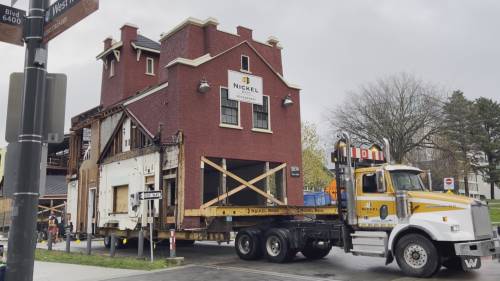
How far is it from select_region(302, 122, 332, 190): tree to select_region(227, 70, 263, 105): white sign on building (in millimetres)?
31933

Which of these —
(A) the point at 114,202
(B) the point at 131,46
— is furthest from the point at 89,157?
(B) the point at 131,46

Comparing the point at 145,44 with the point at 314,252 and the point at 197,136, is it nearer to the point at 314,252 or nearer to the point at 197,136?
the point at 197,136

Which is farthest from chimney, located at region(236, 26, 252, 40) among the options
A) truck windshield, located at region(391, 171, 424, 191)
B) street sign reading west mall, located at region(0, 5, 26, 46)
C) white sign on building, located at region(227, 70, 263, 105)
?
street sign reading west mall, located at region(0, 5, 26, 46)

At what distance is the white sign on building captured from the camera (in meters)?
20.8

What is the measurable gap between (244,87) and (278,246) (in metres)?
8.37

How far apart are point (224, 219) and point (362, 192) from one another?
5.34 m

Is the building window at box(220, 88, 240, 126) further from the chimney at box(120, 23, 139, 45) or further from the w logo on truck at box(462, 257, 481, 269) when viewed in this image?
the w logo on truck at box(462, 257, 481, 269)

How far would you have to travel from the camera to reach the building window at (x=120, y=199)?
2155cm

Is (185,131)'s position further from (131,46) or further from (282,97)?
(131,46)

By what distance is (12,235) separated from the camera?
581 centimetres

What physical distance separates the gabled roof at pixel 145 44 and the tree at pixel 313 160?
28.4 m

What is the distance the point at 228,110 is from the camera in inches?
814

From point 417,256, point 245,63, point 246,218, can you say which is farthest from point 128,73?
point 417,256

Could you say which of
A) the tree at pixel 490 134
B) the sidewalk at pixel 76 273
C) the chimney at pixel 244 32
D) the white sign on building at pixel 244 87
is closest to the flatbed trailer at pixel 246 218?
the sidewalk at pixel 76 273
